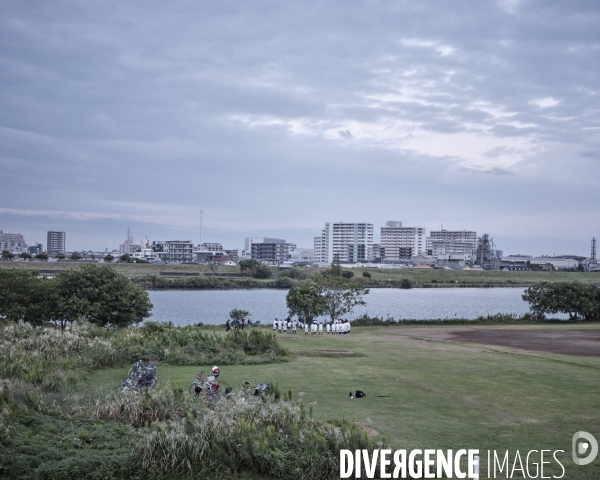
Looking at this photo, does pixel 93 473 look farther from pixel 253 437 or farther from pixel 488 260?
pixel 488 260

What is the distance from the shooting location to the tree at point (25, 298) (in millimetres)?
37550

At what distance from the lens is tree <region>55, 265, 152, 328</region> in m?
37.9

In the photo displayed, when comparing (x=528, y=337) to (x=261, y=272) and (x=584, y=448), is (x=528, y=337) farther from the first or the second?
(x=261, y=272)

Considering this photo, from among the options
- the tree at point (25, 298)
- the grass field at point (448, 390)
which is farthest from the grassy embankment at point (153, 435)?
the tree at point (25, 298)

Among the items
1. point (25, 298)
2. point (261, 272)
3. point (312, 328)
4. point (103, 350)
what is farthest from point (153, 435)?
point (261, 272)

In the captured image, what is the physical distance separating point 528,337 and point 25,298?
32.4m

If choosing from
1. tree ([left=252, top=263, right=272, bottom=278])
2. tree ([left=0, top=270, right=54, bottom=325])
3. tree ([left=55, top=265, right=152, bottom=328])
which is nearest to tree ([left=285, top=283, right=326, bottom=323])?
tree ([left=55, top=265, right=152, bottom=328])

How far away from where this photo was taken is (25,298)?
38344mm

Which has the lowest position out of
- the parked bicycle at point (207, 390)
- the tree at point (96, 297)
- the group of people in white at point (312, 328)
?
the group of people in white at point (312, 328)

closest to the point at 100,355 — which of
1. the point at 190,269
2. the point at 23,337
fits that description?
the point at 23,337

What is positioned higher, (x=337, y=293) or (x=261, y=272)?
(x=261, y=272)

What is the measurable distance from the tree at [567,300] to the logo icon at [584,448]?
4192 cm

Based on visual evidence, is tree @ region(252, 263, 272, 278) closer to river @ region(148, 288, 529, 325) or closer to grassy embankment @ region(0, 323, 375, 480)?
river @ region(148, 288, 529, 325)

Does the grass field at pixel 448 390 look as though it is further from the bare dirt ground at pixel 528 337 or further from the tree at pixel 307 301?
the tree at pixel 307 301
